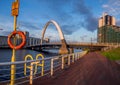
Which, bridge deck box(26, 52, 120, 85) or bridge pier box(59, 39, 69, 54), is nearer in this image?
bridge deck box(26, 52, 120, 85)

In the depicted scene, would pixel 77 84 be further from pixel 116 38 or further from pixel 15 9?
pixel 116 38

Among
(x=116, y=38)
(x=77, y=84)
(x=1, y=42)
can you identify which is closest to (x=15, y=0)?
(x=77, y=84)

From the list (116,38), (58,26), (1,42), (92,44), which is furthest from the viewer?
(1,42)

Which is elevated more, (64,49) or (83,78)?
(64,49)

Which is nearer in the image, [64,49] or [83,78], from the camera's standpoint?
[83,78]

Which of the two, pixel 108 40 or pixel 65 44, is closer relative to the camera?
pixel 65 44

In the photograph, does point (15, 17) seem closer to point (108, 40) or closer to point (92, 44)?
point (92, 44)

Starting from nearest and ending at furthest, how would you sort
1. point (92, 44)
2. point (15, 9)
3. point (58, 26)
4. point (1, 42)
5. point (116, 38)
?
point (15, 9) → point (92, 44) → point (58, 26) → point (116, 38) → point (1, 42)

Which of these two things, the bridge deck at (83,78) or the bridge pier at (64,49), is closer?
the bridge deck at (83,78)

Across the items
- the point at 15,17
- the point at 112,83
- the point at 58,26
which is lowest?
the point at 112,83

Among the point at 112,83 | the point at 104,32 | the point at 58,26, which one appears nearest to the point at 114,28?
the point at 104,32

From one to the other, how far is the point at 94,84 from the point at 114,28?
544 ft

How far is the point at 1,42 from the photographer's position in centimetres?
17912

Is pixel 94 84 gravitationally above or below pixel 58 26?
below
